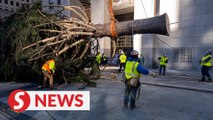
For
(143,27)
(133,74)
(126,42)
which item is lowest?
(133,74)

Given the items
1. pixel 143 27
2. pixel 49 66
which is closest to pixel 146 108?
pixel 143 27

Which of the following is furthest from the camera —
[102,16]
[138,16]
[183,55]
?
[102,16]

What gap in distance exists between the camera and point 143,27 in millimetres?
5090

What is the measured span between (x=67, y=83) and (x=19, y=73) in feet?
7.38

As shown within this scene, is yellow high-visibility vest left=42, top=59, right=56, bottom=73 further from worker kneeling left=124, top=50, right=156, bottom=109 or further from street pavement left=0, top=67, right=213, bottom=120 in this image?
worker kneeling left=124, top=50, right=156, bottom=109

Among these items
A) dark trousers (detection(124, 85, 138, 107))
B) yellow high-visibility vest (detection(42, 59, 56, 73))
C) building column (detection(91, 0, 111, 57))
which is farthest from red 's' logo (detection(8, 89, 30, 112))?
building column (detection(91, 0, 111, 57))

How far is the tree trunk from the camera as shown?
461 centimetres

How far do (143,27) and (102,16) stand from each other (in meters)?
13.8

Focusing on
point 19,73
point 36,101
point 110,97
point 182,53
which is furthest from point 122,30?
point 182,53

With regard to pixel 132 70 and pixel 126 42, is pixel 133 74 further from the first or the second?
pixel 126 42

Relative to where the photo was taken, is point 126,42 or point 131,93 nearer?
point 131,93

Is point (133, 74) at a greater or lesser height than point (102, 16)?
lesser

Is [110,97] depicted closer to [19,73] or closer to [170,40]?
[19,73]

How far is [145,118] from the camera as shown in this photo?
3973mm
